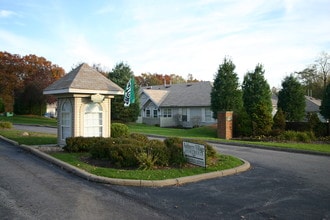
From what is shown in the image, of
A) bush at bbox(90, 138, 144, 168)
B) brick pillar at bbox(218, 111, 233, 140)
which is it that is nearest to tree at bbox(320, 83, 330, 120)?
brick pillar at bbox(218, 111, 233, 140)

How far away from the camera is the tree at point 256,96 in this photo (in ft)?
78.0

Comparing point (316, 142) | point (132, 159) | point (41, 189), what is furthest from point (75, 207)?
point (316, 142)

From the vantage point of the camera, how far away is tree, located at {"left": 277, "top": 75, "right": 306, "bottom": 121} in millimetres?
27422

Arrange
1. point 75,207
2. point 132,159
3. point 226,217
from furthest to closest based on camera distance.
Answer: point 132,159 < point 75,207 < point 226,217

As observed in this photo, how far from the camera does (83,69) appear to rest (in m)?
16.8

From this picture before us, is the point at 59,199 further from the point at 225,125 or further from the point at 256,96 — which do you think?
the point at 256,96

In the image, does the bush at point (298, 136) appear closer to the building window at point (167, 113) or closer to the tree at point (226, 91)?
the tree at point (226, 91)

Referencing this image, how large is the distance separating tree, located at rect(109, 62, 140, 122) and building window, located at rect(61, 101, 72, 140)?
1912cm

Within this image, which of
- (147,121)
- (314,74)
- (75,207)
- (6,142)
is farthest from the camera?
(314,74)

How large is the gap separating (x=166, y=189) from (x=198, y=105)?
3121 cm

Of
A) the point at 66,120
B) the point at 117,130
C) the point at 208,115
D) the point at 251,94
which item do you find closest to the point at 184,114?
the point at 208,115

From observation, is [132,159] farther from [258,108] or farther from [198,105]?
[198,105]

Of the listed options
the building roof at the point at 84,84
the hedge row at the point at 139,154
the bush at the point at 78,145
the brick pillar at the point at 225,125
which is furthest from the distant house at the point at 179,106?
the hedge row at the point at 139,154

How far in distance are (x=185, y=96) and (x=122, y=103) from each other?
11182 millimetres
